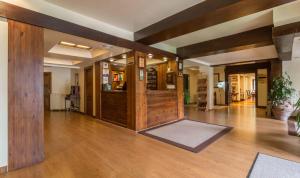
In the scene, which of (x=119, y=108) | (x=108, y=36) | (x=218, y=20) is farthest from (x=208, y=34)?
(x=119, y=108)

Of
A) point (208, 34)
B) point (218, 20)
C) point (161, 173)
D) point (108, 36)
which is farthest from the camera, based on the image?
point (208, 34)

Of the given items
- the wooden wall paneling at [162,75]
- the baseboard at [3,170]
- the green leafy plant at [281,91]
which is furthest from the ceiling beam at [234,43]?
the baseboard at [3,170]

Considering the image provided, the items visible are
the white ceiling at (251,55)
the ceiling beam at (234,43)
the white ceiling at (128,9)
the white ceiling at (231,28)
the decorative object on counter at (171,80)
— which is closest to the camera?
the white ceiling at (128,9)

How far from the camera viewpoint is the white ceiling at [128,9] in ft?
8.46

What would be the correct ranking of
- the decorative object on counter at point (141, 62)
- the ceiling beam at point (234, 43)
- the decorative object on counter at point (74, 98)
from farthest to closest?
the decorative object on counter at point (74, 98)
the decorative object on counter at point (141, 62)
the ceiling beam at point (234, 43)

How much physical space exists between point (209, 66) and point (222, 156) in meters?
6.81

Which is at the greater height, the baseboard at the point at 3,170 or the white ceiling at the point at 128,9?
the white ceiling at the point at 128,9

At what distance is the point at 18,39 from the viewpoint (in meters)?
2.29

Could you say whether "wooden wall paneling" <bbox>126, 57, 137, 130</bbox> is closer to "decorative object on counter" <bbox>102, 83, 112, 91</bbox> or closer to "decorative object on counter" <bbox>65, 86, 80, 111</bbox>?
"decorative object on counter" <bbox>102, 83, 112, 91</bbox>

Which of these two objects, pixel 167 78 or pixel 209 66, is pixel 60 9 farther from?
pixel 209 66

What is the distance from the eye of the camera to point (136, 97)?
4.16m

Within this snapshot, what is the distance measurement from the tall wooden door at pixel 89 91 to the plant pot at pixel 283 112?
7.35 m

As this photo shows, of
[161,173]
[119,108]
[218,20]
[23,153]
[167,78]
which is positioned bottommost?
[161,173]

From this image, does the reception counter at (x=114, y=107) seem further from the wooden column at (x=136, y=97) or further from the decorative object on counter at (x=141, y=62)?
the decorative object on counter at (x=141, y=62)
